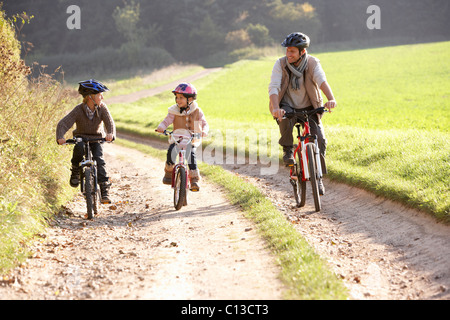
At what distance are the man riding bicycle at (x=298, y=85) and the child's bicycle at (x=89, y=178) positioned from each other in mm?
3273

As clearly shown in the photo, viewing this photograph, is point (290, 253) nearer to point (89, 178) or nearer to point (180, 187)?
point (180, 187)

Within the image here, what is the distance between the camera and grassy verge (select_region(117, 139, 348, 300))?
434cm

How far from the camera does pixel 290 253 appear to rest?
5375mm

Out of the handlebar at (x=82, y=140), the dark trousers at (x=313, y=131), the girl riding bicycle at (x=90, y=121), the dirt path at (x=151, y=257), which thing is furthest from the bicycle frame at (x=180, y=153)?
the dark trousers at (x=313, y=131)

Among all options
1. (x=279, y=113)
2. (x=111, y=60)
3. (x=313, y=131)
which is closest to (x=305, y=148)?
(x=313, y=131)

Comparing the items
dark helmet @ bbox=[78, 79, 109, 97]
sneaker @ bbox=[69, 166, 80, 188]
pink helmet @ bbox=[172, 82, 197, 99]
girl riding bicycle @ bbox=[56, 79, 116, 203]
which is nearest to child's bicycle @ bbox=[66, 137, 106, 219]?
girl riding bicycle @ bbox=[56, 79, 116, 203]

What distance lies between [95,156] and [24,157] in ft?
3.90

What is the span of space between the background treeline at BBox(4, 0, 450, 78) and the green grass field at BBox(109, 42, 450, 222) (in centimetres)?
→ 2320

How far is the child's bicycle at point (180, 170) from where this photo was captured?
327 inches

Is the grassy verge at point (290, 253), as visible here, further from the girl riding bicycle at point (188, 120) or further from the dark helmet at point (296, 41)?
the dark helmet at point (296, 41)

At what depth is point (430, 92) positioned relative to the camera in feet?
92.4

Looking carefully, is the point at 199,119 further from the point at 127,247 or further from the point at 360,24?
the point at 360,24

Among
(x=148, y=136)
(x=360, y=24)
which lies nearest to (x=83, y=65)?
(x=360, y=24)
